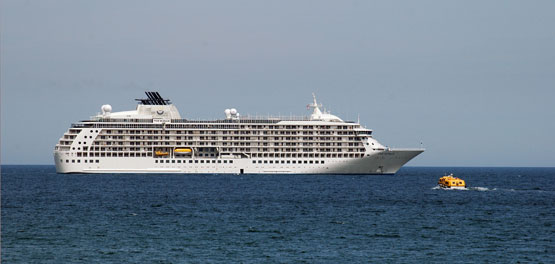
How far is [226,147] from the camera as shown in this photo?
4998 inches

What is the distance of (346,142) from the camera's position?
412ft

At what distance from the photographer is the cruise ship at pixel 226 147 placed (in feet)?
409

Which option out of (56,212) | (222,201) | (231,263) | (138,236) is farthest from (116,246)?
(222,201)

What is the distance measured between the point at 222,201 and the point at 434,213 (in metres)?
21.1

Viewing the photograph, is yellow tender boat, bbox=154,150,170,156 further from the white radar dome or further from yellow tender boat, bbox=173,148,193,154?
the white radar dome

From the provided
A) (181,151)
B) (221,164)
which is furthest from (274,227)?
(181,151)

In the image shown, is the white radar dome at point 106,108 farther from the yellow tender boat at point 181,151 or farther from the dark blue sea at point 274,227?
the dark blue sea at point 274,227

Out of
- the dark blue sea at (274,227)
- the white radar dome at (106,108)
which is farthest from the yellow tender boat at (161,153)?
the dark blue sea at (274,227)

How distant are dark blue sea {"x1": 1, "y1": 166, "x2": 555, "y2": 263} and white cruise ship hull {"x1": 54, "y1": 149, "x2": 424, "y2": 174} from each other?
38499 millimetres

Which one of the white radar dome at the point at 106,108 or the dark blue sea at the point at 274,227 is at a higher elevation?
the white radar dome at the point at 106,108

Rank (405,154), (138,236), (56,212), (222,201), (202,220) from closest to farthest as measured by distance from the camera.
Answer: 1. (138,236)
2. (202,220)
3. (56,212)
4. (222,201)
5. (405,154)

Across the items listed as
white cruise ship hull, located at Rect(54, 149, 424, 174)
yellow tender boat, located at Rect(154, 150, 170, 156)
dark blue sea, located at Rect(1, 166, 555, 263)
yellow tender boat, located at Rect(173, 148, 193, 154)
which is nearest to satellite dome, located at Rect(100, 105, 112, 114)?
white cruise ship hull, located at Rect(54, 149, 424, 174)

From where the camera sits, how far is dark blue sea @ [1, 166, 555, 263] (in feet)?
137

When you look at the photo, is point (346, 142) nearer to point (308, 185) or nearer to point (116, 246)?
point (308, 185)
